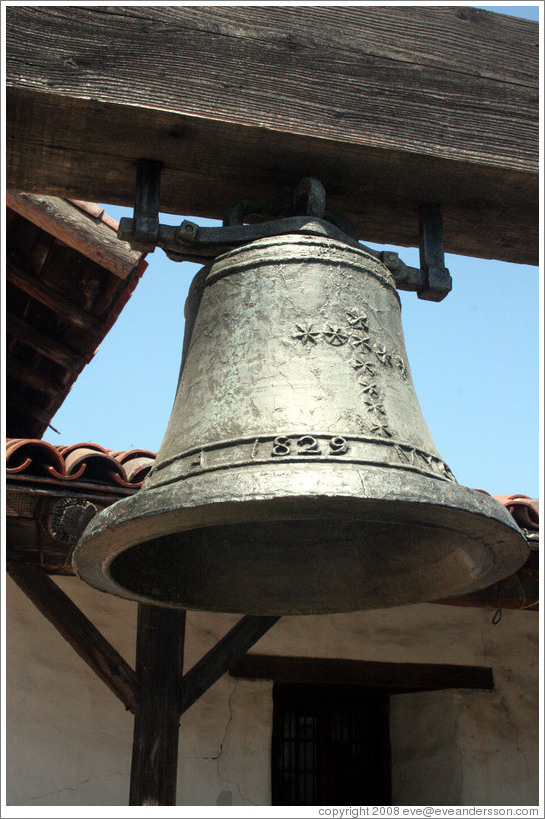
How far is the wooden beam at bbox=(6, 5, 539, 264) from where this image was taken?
63.8 inches

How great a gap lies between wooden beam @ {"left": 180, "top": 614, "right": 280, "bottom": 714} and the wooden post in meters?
0.04

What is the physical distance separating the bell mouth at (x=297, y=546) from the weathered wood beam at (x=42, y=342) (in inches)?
97.8

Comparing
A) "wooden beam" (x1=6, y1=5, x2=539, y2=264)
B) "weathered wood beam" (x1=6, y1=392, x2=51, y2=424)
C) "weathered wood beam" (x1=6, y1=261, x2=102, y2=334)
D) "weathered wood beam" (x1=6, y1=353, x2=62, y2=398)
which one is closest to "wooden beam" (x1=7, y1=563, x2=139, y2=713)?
"weathered wood beam" (x1=6, y1=261, x2=102, y2=334)

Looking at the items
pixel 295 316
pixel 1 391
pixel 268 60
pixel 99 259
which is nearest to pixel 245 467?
pixel 295 316

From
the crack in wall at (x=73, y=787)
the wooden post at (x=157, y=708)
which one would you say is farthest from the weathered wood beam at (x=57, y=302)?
the crack in wall at (x=73, y=787)

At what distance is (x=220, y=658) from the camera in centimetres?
324

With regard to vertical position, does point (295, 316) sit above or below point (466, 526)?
above

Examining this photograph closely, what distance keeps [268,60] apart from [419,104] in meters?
0.30

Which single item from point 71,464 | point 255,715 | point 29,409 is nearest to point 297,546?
point 71,464

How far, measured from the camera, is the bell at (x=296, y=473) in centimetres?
132

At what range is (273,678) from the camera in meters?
4.10

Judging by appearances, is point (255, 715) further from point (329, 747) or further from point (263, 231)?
point (263, 231)

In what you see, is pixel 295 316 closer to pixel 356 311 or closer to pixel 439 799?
pixel 356 311

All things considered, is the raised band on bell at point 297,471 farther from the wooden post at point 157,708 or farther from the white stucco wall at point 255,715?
the white stucco wall at point 255,715
